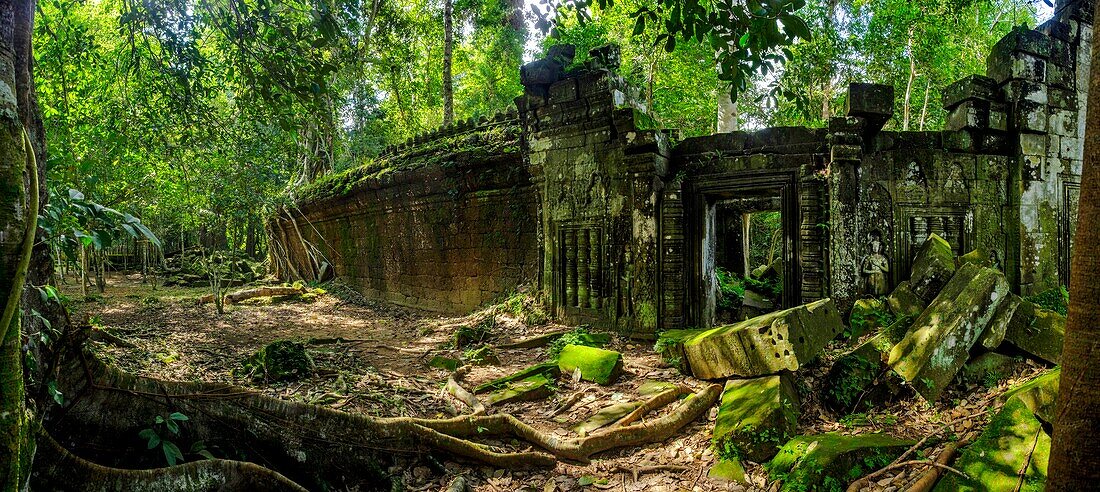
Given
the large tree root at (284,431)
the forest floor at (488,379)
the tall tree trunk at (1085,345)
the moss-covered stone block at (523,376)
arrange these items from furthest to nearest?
the moss-covered stone block at (523,376) < the forest floor at (488,379) < the large tree root at (284,431) < the tall tree trunk at (1085,345)

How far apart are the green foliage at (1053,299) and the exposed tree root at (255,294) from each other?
1361 centimetres

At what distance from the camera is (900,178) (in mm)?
6434

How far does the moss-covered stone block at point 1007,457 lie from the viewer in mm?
2641

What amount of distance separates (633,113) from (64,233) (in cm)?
584

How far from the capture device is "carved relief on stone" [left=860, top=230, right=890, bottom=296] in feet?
20.7

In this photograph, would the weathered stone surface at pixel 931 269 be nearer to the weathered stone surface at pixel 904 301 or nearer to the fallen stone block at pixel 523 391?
the weathered stone surface at pixel 904 301

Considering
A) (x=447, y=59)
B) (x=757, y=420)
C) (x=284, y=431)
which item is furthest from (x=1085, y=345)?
(x=447, y=59)

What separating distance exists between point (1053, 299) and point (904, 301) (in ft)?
7.43

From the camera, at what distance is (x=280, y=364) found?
16.4ft

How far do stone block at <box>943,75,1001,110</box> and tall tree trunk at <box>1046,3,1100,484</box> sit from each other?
18.8 ft

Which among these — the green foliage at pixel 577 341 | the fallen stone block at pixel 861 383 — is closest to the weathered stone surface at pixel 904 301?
the fallen stone block at pixel 861 383

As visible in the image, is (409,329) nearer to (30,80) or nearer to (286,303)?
(286,303)

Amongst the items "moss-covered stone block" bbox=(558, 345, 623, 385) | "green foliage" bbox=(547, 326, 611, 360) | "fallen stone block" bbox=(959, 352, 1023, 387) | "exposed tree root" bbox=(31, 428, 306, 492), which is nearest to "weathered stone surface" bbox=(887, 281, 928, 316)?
"fallen stone block" bbox=(959, 352, 1023, 387)

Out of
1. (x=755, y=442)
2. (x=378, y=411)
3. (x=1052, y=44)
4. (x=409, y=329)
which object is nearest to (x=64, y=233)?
(x=378, y=411)
